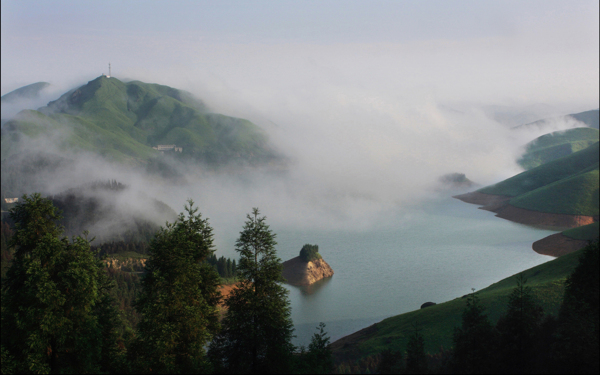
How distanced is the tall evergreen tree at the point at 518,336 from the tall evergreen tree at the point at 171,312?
16676 mm

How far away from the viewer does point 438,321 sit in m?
44.4

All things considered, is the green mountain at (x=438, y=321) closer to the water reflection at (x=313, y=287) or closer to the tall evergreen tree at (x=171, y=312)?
the tall evergreen tree at (x=171, y=312)

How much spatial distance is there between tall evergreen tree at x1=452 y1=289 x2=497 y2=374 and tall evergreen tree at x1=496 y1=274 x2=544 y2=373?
2.07 feet

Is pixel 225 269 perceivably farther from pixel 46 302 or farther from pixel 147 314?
pixel 46 302

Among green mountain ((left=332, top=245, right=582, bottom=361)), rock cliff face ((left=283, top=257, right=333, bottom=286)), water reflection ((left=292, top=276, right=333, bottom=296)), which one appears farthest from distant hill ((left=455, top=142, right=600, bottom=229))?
rock cliff face ((left=283, top=257, right=333, bottom=286))

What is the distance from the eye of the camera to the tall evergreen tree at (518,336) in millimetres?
21500

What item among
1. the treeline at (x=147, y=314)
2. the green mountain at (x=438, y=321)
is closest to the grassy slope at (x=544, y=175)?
the green mountain at (x=438, y=321)

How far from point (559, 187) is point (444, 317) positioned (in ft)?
264

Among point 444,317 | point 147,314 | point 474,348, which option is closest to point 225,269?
point 444,317

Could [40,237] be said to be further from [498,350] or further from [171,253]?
[498,350]

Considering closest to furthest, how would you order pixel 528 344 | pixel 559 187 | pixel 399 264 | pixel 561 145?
1. pixel 528 344
2. pixel 399 264
3. pixel 559 187
4. pixel 561 145

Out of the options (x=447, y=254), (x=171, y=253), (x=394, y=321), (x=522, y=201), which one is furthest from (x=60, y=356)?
(x=522, y=201)

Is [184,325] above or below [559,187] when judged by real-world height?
below

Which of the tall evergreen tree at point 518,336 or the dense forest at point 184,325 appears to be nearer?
the dense forest at point 184,325
